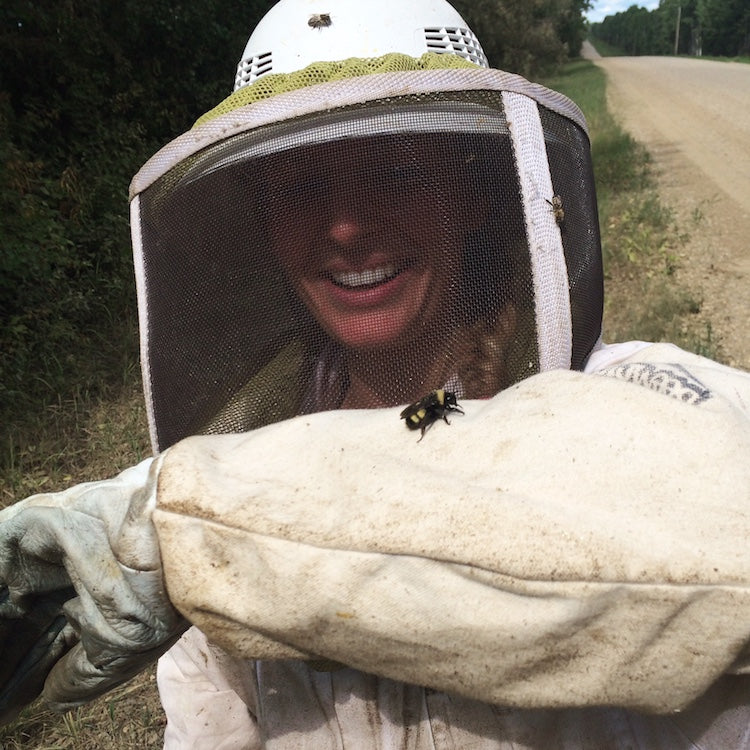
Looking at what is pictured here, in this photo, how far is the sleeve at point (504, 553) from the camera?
0.85 meters

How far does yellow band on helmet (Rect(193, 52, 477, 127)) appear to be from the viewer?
4.78 ft

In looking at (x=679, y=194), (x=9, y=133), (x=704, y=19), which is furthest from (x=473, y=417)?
(x=704, y=19)

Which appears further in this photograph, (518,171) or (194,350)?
(194,350)

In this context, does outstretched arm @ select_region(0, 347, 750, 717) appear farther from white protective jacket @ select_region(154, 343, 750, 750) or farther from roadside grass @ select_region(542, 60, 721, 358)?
roadside grass @ select_region(542, 60, 721, 358)

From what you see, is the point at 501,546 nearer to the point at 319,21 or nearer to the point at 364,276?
the point at 364,276

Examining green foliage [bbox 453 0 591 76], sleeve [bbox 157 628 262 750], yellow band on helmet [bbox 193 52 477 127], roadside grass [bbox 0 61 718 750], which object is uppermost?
green foliage [bbox 453 0 591 76]

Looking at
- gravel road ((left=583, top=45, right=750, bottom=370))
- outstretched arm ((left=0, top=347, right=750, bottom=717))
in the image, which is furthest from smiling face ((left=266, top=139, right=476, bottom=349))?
gravel road ((left=583, top=45, right=750, bottom=370))

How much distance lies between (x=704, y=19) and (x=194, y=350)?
80.1 metres

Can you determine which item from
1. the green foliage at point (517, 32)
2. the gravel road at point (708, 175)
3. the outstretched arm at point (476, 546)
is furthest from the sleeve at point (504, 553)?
the green foliage at point (517, 32)

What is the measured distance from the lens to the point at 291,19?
178 cm

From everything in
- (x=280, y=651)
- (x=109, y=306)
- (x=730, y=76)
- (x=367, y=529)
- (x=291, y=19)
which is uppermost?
(x=730, y=76)

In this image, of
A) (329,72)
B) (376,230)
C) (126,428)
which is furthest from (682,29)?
(376,230)

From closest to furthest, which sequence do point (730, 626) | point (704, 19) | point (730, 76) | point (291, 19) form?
point (730, 626) → point (291, 19) → point (730, 76) → point (704, 19)

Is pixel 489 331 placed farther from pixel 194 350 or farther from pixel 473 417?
pixel 194 350
